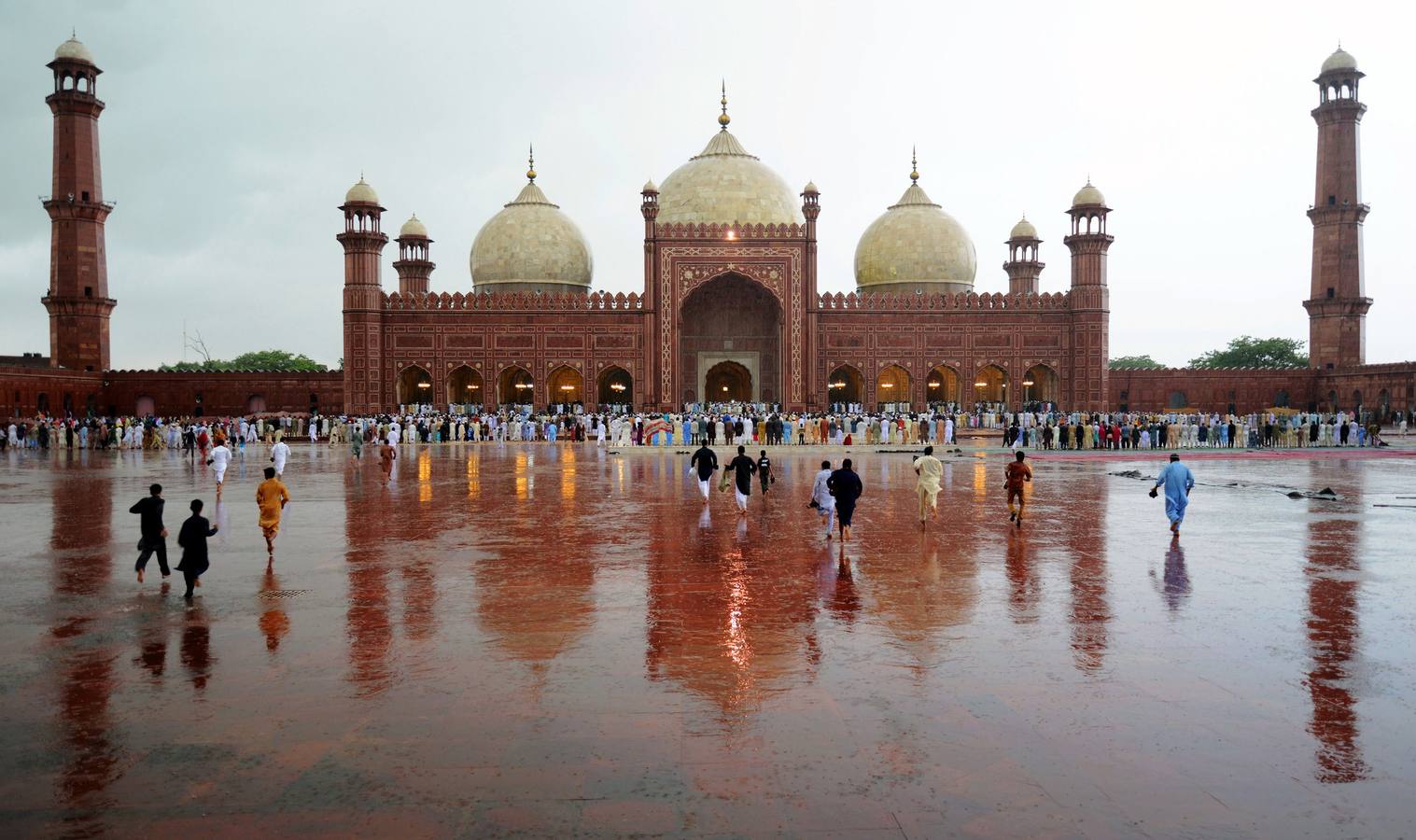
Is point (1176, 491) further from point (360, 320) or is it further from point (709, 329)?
point (360, 320)

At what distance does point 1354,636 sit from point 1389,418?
42.6 metres

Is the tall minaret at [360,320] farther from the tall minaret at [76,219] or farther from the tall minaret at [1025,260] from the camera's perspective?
the tall minaret at [1025,260]

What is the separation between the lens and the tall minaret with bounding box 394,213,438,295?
4634 cm

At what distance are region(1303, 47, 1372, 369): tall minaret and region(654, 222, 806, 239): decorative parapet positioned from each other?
25127 mm

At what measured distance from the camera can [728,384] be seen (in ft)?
136

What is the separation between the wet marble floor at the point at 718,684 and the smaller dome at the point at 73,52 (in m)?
37.9

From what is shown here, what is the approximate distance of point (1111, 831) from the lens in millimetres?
3410

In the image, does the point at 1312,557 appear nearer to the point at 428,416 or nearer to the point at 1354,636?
the point at 1354,636

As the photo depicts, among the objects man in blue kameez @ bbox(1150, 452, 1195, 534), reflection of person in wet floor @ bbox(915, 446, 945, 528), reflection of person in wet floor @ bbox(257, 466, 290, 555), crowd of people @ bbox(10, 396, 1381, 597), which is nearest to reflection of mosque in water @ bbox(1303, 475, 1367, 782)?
man in blue kameez @ bbox(1150, 452, 1195, 534)

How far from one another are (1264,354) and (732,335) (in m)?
42.6

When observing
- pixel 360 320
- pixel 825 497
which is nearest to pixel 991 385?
pixel 360 320

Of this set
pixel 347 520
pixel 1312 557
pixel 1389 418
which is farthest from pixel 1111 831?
pixel 1389 418

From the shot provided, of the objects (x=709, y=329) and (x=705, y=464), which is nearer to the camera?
(x=705, y=464)

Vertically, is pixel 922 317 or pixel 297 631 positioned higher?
pixel 922 317
